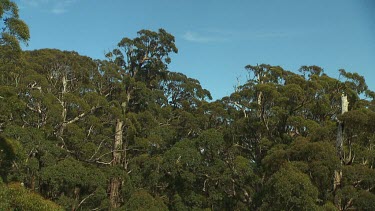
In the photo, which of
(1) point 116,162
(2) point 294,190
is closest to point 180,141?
(1) point 116,162

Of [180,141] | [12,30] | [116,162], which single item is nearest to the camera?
[12,30]

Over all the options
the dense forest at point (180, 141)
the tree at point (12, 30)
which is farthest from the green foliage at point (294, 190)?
the tree at point (12, 30)

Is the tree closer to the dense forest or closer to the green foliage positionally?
the dense forest

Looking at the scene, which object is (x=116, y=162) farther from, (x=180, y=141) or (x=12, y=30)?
(x=12, y=30)

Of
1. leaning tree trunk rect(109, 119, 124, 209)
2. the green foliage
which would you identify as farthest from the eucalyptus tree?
the green foliage

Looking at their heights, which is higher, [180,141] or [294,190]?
[180,141]

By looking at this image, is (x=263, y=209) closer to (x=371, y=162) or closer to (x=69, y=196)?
(x=371, y=162)

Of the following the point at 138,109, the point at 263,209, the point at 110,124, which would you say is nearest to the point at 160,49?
the point at 138,109

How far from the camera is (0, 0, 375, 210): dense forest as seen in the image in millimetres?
13586

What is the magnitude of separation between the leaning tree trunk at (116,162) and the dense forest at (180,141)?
7 centimetres

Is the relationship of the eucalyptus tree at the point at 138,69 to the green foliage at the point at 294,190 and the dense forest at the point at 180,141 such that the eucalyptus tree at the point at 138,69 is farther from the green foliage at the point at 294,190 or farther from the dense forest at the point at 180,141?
the green foliage at the point at 294,190

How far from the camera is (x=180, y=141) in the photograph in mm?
19734

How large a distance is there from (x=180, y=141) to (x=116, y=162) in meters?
3.64

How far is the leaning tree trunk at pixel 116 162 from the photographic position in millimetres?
19995
